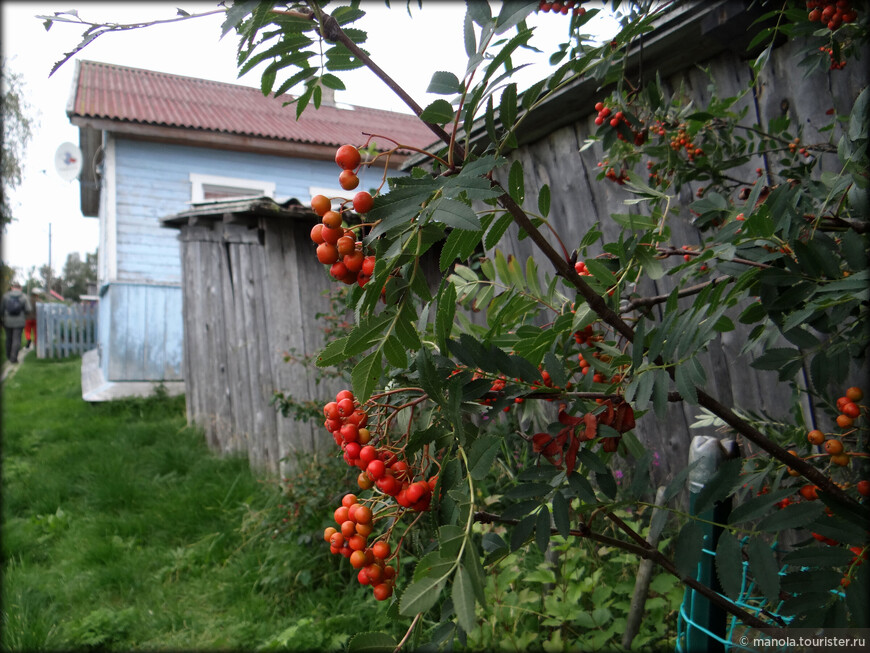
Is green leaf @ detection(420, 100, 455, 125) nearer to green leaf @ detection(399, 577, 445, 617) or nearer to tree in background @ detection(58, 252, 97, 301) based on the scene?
green leaf @ detection(399, 577, 445, 617)

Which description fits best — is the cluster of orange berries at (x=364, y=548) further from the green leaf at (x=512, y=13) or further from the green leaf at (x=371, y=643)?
the green leaf at (x=512, y=13)

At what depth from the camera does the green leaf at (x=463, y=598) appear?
59 centimetres

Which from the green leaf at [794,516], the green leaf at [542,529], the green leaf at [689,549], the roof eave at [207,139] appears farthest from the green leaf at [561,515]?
the roof eave at [207,139]

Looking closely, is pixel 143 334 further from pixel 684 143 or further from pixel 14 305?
pixel 684 143

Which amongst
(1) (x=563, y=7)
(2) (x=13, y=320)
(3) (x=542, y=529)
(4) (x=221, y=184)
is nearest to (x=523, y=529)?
(3) (x=542, y=529)

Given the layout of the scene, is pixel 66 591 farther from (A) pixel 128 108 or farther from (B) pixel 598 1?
(A) pixel 128 108

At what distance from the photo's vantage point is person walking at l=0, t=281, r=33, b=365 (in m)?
11.8

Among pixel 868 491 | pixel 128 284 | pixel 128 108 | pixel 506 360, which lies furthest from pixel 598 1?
pixel 128 108

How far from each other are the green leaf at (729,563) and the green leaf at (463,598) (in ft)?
1.20

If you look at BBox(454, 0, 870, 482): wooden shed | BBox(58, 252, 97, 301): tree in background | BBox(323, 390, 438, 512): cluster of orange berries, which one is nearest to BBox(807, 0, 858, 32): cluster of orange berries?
BBox(454, 0, 870, 482): wooden shed

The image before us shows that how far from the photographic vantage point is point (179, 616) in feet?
9.53

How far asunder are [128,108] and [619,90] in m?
9.25

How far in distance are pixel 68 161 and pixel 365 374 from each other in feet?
40.1

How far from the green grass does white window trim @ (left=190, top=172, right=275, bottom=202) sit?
4.71 m
